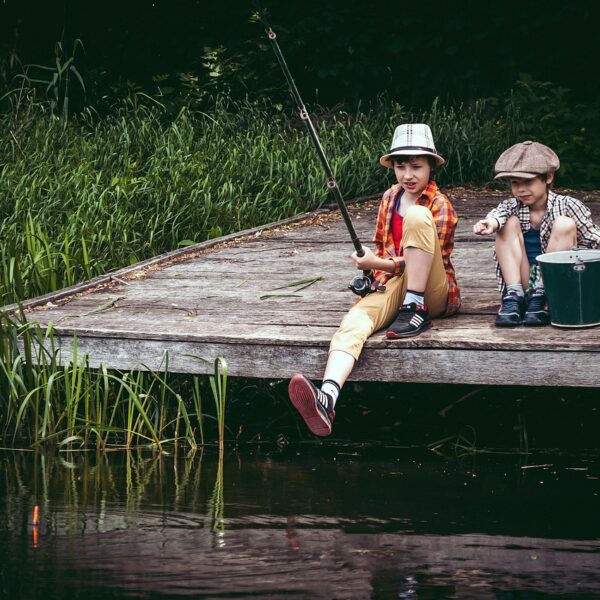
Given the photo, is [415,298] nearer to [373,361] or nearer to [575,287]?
[373,361]

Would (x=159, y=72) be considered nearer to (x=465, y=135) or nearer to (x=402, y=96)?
(x=402, y=96)

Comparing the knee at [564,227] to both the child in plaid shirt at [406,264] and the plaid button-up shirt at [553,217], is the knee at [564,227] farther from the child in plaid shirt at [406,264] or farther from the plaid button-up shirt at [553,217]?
the child in plaid shirt at [406,264]

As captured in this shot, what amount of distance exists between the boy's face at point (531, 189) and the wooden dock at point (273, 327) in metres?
0.50

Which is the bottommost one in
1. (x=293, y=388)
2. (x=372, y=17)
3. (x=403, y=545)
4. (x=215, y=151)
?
(x=403, y=545)

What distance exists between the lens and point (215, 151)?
8969 millimetres

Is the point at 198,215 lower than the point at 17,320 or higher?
higher

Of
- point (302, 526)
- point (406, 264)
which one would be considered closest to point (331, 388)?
point (406, 264)

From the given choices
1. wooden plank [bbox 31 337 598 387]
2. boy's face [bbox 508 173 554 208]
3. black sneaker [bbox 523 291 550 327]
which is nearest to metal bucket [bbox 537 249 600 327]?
black sneaker [bbox 523 291 550 327]

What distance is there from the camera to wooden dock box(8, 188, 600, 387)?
4422 millimetres

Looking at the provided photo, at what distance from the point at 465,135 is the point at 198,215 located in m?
2.88

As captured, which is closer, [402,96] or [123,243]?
[123,243]

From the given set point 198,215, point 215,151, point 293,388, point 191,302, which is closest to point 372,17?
point 215,151

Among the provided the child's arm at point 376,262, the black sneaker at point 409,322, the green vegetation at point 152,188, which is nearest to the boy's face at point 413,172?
the child's arm at point 376,262

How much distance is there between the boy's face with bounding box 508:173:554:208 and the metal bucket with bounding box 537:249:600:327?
1.22 feet
